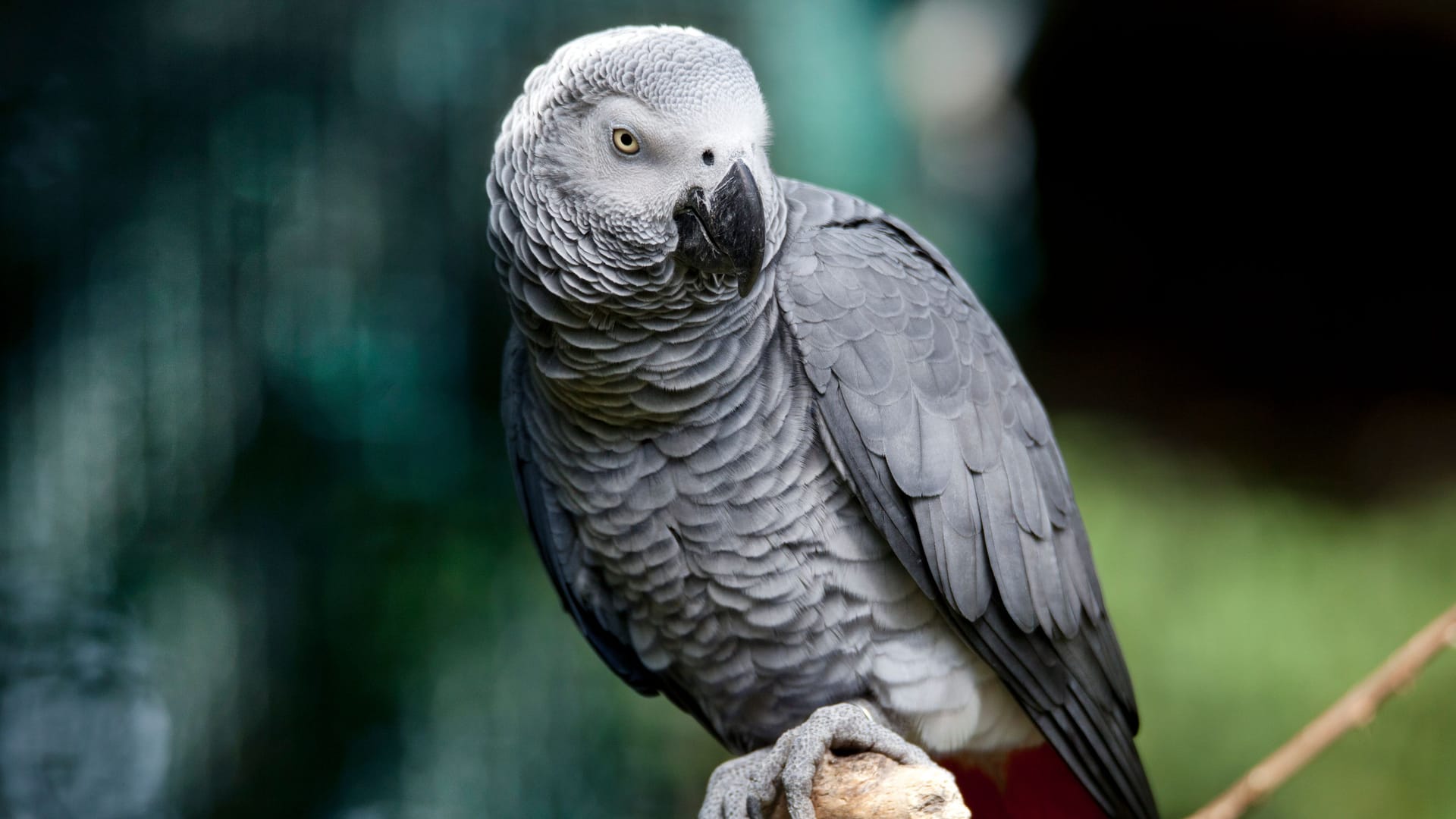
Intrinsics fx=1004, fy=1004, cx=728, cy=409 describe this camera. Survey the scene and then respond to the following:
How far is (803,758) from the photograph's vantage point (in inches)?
36.0

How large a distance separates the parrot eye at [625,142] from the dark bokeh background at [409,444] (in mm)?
1062

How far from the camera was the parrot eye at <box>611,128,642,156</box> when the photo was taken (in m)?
0.91

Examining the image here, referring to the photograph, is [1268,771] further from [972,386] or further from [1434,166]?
[1434,166]

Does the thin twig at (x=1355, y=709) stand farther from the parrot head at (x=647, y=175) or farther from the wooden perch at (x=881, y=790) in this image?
the parrot head at (x=647, y=175)

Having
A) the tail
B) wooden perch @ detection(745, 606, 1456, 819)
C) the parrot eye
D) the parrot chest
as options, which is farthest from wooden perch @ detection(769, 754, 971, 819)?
the parrot eye

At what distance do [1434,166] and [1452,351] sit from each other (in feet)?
1.38

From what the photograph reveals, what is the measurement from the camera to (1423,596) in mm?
1988

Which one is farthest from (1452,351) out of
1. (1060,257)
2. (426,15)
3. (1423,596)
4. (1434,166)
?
(426,15)

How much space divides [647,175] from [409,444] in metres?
1.13

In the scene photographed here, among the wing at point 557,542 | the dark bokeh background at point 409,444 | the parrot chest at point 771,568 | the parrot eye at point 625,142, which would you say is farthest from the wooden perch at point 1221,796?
the dark bokeh background at point 409,444

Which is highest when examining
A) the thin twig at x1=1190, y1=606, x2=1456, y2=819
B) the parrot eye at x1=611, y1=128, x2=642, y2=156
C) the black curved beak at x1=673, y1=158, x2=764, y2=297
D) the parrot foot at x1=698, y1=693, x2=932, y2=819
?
the parrot eye at x1=611, y1=128, x2=642, y2=156

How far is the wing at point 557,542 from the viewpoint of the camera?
1.19 metres

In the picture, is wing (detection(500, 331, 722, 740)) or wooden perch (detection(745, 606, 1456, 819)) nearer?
wooden perch (detection(745, 606, 1456, 819))

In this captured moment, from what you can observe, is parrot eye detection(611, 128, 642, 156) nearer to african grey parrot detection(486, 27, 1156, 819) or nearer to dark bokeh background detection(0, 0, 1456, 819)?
african grey parrot detection(486, 27, 1156, 819)
